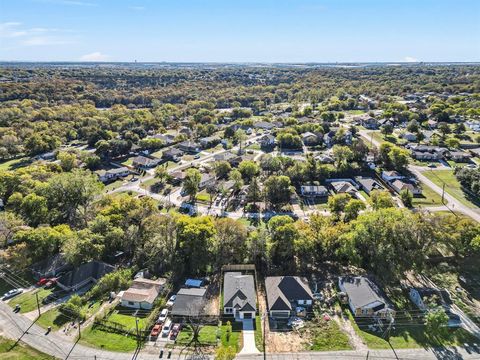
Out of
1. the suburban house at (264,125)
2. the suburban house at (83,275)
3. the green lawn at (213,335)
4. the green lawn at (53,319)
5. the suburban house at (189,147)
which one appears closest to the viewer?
the green lawn at (213,335)

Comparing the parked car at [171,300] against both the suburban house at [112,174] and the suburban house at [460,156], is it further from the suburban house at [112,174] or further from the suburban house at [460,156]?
the suburban house at [460,156]

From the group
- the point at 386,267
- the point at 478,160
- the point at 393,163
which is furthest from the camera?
the point at 478,160

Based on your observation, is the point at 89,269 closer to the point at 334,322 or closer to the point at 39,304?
the point at 39,304

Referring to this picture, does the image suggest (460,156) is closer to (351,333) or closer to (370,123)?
(370,123)

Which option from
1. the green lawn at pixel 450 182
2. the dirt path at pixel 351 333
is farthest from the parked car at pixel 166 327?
the green lawn at pixel 450 182

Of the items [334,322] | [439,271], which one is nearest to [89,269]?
[334,322]

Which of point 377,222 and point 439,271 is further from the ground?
point 377,222

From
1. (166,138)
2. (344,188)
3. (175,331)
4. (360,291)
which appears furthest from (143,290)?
(166,138)

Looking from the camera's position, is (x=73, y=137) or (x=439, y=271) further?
(x=73, y=137)
